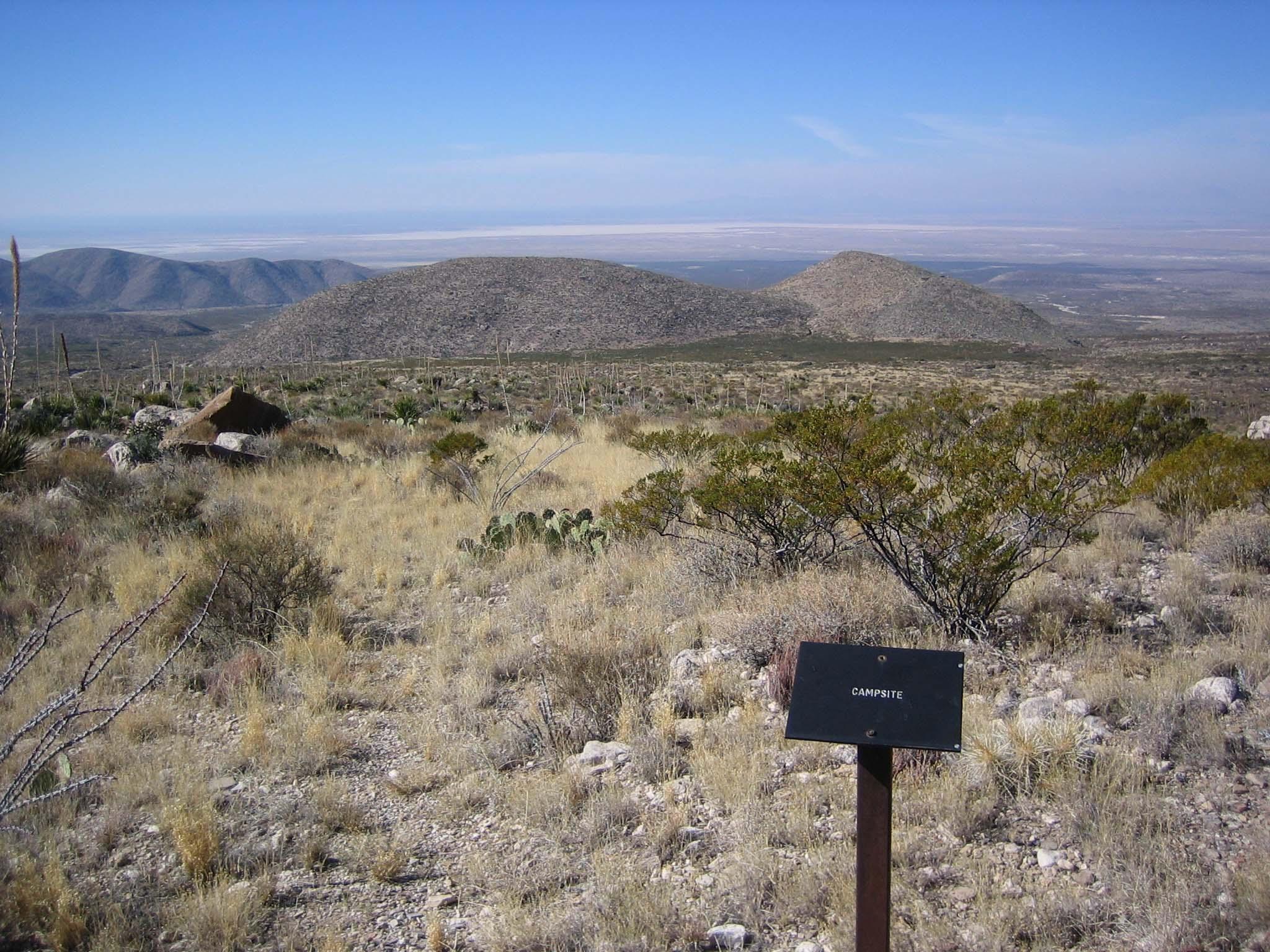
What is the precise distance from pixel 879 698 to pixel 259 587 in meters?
4.86

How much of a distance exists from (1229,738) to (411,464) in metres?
9.65

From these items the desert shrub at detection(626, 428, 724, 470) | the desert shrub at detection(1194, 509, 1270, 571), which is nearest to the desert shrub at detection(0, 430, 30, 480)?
the desert shrub at detection(626, 428, 724, 470)

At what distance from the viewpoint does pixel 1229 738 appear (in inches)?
142

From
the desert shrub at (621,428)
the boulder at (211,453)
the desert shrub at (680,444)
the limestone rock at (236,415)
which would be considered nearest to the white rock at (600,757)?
the desert shrub at (680,444)

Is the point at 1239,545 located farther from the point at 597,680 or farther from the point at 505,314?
the point at 505,314

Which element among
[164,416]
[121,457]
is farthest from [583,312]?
[121,457]

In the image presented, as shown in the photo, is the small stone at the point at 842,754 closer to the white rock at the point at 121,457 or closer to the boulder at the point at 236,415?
the white rock at the point at 121,457

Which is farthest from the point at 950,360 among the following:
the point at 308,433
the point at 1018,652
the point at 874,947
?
the point at 874,947

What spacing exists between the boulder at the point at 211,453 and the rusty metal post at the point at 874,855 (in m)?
10.7

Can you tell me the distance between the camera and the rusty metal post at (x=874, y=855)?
2.37 meters

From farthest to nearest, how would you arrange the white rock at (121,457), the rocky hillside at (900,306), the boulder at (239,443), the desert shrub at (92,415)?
the rocky hillside at (900,306) < the desert shrub at (92,415) < the boulder at (239,443) < the white rock at (121,457)

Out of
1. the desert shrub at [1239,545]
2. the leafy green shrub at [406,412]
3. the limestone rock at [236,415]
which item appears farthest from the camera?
the leafy green shrub at [406,412]

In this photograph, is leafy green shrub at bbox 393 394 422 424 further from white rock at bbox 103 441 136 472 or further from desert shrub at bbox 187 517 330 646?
desert shrub at bbox 187 517 330 646

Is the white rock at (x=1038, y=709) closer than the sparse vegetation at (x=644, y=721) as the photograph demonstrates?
No
